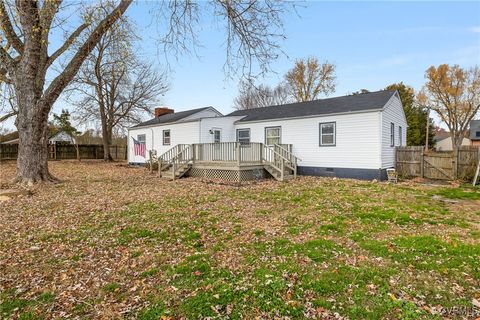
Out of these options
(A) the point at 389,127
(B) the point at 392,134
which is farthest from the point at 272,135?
(B) the point at 392,134

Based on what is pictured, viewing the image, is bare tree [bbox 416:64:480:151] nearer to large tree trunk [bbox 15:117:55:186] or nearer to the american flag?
the american flag

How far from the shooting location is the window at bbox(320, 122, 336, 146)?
13789 millimetres

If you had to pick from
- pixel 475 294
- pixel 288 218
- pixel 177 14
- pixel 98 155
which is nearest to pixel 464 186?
pixel 288 218

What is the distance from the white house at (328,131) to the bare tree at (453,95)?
25.1m

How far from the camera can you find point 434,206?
25.3ft

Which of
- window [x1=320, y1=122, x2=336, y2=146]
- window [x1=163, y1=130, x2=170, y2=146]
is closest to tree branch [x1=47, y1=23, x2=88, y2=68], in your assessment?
window [x1=163, y1=130, x2=170, y2=146]

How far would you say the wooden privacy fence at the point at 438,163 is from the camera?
12.2m

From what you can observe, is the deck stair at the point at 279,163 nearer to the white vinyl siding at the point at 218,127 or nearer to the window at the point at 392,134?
the white vinyl siding at the point at 218,127

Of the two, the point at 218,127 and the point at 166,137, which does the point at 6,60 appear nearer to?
the point at 218,127

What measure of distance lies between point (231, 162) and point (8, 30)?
9.03m

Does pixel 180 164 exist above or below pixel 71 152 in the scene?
below

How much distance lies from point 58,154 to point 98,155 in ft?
11.4

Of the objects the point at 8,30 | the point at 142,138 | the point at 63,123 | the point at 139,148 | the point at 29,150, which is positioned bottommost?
the point at 29,150

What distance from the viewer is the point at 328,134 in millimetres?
13961
